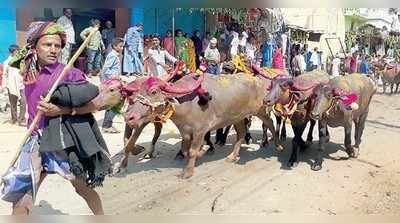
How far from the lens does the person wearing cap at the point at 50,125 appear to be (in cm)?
318

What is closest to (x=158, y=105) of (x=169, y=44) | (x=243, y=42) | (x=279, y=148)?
(x=279, y=148)

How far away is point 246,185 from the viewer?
5.57 meters

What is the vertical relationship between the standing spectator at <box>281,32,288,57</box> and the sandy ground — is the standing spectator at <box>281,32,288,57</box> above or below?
above

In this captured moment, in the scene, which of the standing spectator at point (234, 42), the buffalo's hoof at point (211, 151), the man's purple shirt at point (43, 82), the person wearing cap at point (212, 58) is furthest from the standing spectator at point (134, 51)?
the man's purple shirt at point (43, 82)

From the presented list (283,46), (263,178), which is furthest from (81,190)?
(283,46)

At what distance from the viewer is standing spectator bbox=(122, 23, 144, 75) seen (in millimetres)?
10141

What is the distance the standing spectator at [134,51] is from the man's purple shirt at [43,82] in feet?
22.2

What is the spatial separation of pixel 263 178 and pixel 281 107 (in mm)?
934

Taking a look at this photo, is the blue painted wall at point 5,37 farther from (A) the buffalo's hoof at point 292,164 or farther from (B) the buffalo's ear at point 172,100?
(A) the buffalo's hoof at point 292,164

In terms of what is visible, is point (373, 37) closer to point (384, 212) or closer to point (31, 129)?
point (384, 212)

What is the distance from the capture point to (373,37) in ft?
84.0

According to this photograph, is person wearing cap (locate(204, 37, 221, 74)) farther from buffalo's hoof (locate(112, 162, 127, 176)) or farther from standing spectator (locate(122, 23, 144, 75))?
buffalo's hoof (locate(112, 162, 127, 176))

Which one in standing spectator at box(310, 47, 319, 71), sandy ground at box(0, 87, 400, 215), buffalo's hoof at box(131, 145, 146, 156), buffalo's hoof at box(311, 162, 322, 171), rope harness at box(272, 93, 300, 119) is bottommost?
sandy ground at box(0, 87, 400, 215)

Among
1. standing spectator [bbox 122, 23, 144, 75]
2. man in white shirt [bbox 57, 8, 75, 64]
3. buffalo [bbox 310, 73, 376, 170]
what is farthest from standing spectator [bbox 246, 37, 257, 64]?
buffalo [bbox 310, 73, 376, 170]
